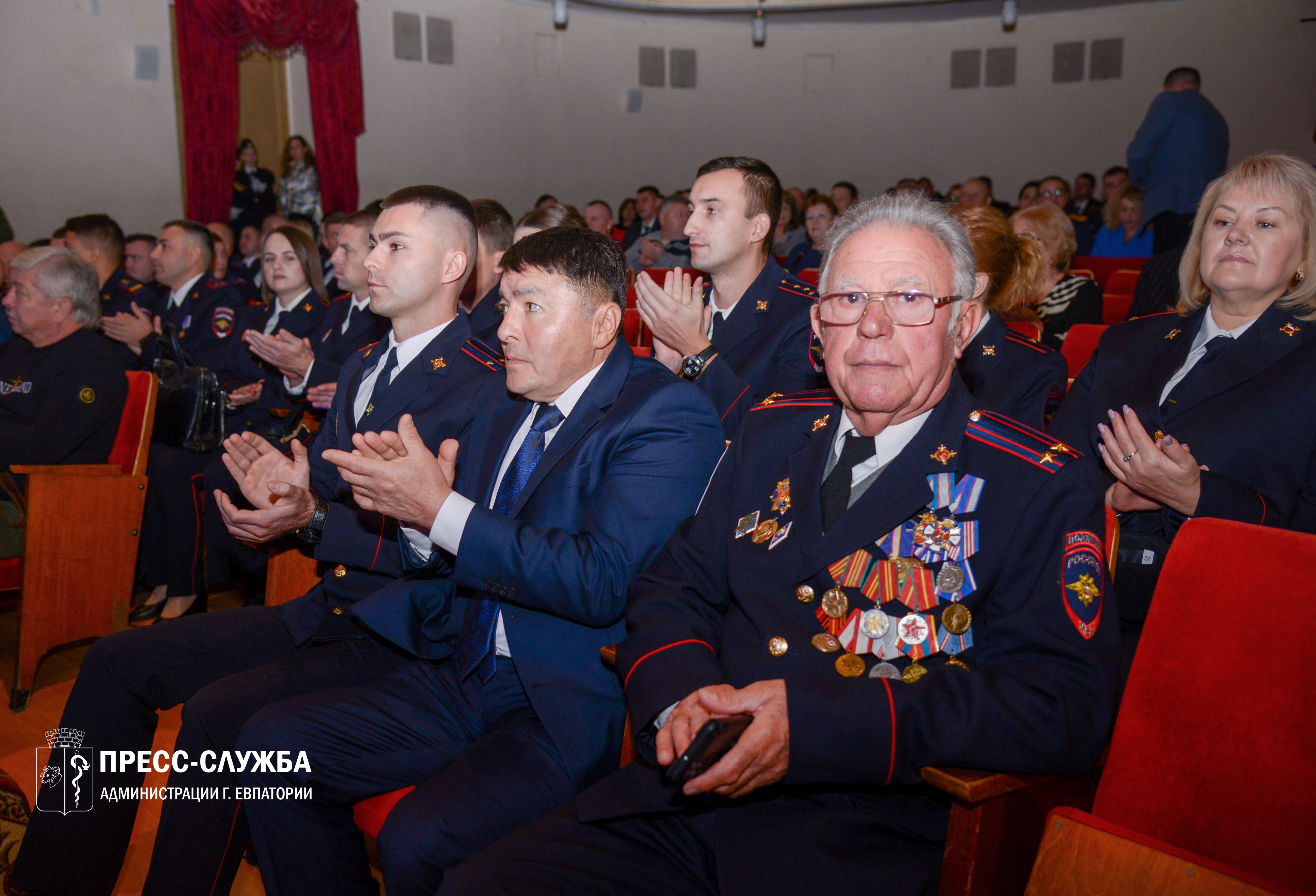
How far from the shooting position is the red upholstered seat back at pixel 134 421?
2.93 m

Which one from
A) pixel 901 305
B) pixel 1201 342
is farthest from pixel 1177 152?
pixel 901 305

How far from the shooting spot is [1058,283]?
12.0 feet

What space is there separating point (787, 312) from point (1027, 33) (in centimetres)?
962

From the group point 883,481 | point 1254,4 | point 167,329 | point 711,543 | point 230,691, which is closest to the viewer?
point 883,481

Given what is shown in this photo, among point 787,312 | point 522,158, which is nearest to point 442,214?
point 787,312

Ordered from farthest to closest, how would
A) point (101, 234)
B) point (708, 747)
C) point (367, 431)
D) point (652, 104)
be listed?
point (652, 104) < point (101, 234) < point (367, 431) < point (708, 747)

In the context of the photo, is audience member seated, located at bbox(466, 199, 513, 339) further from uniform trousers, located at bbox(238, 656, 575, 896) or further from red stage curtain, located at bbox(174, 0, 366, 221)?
red stage curtain, located at bbox(174, 0, 366, 221)

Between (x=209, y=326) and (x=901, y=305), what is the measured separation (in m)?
3.64

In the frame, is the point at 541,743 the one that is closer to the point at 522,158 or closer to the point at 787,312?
the point at 787,312

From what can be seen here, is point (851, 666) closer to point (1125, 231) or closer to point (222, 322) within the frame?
point (222, 322)

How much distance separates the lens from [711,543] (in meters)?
1.41

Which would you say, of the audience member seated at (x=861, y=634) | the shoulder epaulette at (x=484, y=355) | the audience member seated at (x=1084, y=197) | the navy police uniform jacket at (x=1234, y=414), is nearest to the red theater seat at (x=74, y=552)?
the shoulder epaulette at (x=484, y=355)

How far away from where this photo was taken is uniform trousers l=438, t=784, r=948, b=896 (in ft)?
3.72

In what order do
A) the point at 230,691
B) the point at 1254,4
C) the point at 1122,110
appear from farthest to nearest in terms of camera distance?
1. the point at 1122,110
2. the point at 1254,4
3. the point at 230,691
